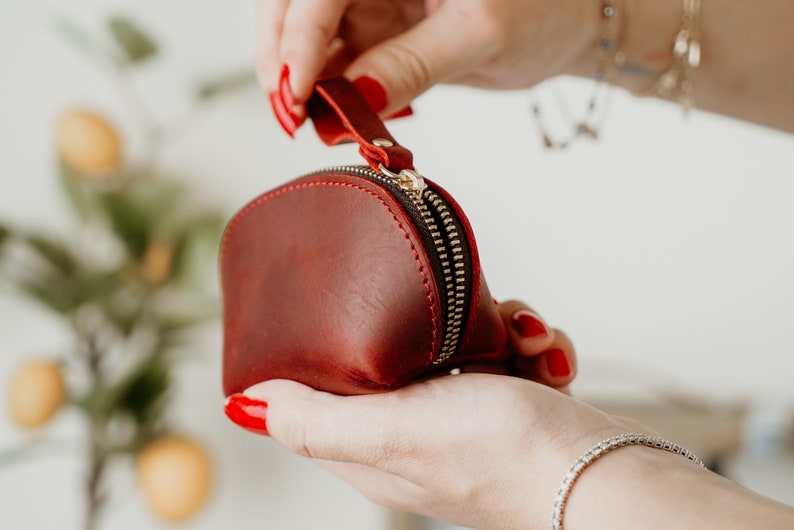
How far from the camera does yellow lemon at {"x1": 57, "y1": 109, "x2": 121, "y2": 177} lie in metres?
1.59

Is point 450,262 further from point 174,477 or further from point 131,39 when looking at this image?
point 131,39

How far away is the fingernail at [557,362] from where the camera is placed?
740 millimetres

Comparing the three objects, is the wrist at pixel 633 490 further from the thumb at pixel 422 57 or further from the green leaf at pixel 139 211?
the green leaf at pixel 139 211

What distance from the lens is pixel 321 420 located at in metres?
0.63

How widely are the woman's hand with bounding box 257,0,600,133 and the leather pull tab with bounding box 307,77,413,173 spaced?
0.02m

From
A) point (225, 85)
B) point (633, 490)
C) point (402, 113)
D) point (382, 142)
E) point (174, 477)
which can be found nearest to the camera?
point (633, 490)

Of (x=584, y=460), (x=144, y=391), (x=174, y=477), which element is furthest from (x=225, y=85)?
(x=584, y=460)

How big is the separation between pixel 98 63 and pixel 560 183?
1082 mm

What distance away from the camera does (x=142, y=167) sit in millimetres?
1853

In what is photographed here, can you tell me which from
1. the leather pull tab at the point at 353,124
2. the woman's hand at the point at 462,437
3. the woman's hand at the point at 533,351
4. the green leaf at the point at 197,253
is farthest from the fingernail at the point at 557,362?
the green leaf at the point at 197,253

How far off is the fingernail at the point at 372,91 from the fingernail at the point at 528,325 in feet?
0.77

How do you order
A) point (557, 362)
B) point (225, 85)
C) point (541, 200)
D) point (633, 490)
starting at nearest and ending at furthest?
point (633, 490) → point (557, 362) → point (225, 85) → point (541, 200)

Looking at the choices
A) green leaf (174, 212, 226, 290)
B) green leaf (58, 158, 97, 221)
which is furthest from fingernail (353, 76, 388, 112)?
green leaf (58, 158, 97, 221)

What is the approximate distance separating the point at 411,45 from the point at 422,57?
17mm
